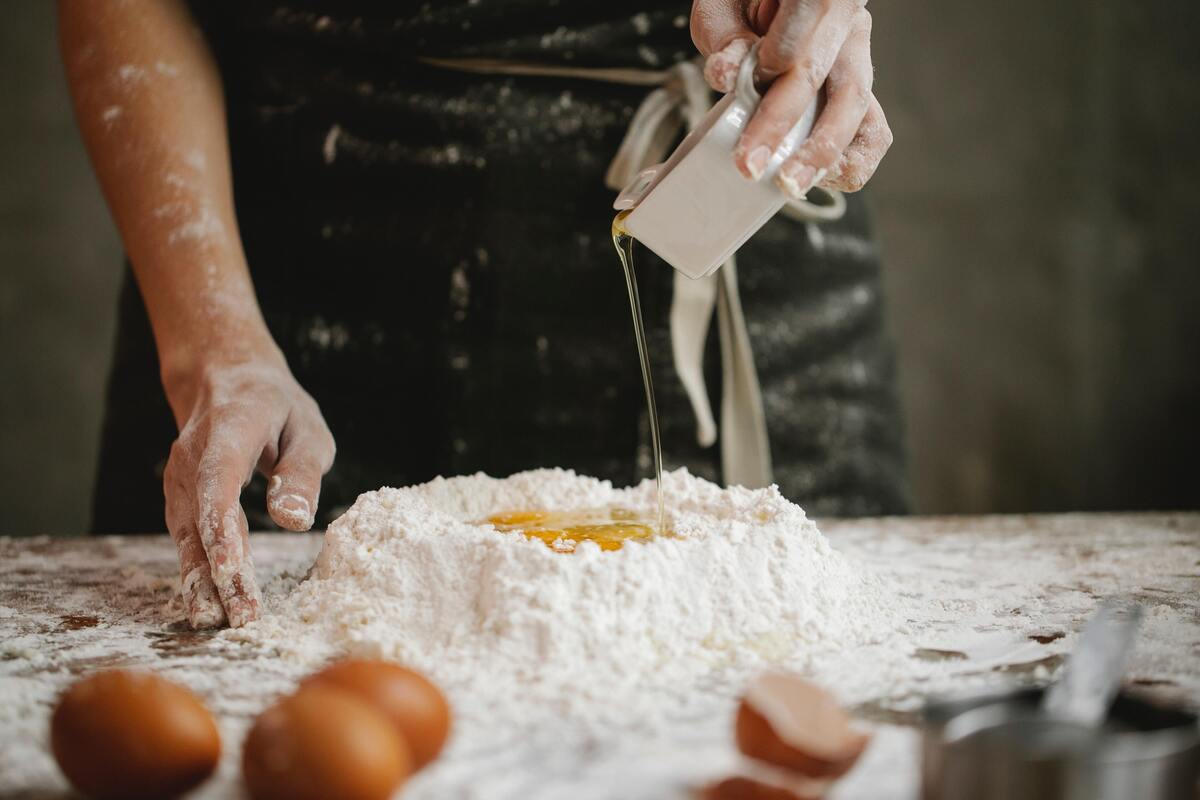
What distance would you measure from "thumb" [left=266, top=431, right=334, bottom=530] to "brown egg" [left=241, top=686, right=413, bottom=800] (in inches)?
18.9

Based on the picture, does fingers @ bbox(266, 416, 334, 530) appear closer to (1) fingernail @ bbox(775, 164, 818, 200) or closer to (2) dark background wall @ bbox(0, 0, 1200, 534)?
(1) fingernail @ bbox(775, 164, 818, 200)

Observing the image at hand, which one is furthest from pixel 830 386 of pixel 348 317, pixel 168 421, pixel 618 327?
pixel 168 421

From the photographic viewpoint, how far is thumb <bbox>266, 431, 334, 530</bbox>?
1.09 m

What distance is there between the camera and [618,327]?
5.30 ft

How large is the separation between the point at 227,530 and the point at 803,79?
0.72 metres

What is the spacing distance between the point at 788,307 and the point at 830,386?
0.17 meters

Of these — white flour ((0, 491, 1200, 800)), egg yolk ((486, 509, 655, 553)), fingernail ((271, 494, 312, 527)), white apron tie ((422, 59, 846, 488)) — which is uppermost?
white apron tie ((422, 59, 846, 488))

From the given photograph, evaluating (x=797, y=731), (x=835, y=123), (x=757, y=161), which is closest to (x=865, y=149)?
(x=835, y=123)

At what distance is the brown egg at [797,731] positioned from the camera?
2.08ft

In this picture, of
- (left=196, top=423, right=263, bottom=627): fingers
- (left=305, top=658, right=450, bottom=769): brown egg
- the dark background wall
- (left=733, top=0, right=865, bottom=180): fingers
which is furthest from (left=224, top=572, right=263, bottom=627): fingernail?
the dark background wall

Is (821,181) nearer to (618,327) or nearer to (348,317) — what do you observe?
(618,327)

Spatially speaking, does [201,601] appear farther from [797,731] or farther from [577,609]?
[797,731]

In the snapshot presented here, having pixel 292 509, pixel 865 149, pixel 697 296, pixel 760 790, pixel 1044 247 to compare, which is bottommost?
pixel 760 790

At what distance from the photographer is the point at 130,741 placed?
64 centimetres
